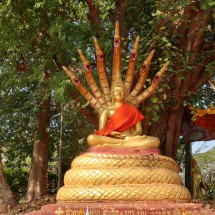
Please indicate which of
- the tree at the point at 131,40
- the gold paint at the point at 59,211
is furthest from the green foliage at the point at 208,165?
the gold paint at the point at 59,211

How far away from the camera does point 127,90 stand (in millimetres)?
7570

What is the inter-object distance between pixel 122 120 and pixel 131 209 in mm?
1958

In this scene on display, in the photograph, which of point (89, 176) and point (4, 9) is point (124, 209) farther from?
point (4, 9)

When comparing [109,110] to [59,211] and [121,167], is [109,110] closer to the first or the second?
[121,167]

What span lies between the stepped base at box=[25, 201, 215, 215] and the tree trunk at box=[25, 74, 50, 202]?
5.15 meters

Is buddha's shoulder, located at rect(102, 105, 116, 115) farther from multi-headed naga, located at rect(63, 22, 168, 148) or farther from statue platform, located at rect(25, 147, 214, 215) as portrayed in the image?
statue platform, located at rect(25, 147, 214, 215)

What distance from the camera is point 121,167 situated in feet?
19.7

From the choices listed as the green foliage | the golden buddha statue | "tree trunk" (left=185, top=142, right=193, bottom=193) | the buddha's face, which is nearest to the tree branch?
the golden buddha statue

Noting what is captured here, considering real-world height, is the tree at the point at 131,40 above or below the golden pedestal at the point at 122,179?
above

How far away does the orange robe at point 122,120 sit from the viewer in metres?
7.06

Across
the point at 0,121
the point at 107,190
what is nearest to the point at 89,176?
the point at 107,190

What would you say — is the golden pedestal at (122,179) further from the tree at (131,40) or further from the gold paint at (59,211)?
the tree at (131,40)

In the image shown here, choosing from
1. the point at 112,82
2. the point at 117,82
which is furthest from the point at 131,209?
the point at 112,82

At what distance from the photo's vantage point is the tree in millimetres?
7910
